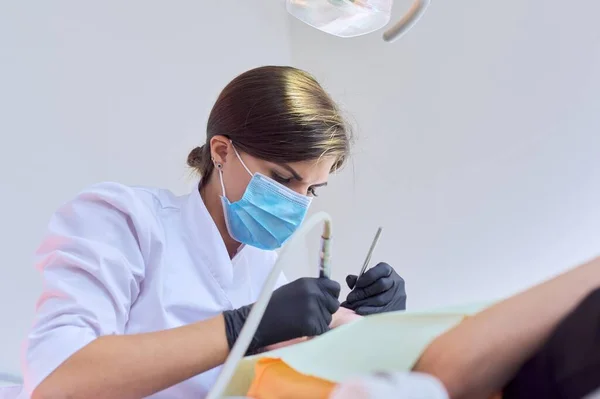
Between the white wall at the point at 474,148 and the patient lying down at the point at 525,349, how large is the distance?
1221 millimetres

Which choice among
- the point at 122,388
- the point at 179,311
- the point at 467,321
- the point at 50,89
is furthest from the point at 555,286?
the point at 50,89

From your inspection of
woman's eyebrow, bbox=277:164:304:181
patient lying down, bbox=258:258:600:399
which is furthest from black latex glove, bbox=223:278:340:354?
patient lying down, bbox=258:258:600:399

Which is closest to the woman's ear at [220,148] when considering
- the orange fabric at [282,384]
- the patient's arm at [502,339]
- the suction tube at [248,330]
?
the suction tube at [248,330]

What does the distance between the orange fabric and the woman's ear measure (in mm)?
618

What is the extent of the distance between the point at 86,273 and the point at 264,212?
37 centimetres

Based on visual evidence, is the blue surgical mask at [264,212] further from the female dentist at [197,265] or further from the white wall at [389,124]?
the white wall at [389,124]

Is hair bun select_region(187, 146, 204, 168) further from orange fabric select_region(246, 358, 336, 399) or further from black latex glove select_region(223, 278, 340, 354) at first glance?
orange fabric select_region(246, 358, 336, 399)

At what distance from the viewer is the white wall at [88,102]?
1.21 metres

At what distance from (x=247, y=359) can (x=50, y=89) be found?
1.00 meters

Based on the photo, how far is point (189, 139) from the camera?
1767 millimetres

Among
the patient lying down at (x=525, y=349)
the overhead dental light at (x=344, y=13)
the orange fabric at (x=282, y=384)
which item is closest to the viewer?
the patient lying down at (x=525, y=349)

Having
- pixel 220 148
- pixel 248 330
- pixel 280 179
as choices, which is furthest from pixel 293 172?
pixel 248 330

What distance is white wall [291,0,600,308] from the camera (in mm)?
1572

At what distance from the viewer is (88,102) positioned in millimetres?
1398
